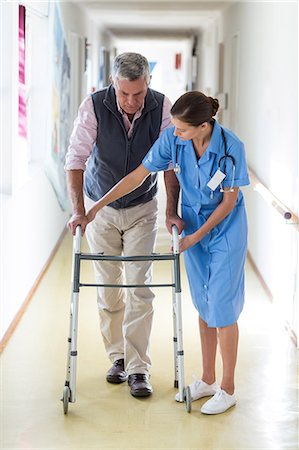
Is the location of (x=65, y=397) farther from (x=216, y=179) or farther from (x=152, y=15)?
(x=152, y=15)

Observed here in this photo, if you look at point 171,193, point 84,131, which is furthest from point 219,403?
point 84,131

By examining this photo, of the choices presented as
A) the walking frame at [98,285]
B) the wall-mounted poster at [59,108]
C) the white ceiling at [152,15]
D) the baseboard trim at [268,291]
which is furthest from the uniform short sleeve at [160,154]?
the white ceiling at [152,15]

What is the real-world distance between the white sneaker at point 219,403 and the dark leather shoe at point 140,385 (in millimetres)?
298

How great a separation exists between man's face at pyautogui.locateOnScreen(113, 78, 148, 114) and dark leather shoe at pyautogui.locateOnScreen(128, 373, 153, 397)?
1.23 meters

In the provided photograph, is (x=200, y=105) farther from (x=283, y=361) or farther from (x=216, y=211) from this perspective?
(x=283, y=361)

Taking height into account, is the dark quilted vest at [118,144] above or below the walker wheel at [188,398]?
above

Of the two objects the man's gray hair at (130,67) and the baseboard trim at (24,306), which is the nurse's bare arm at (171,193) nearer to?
the man's gray hair at (130,67)

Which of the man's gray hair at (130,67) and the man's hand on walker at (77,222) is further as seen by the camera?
the man's hand on walker at (77,222)

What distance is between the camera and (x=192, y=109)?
3.22m

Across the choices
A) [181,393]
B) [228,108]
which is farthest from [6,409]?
[228,108]

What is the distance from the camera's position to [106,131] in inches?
142

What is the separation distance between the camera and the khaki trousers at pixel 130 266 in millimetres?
3744

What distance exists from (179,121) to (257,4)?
12.6 ft

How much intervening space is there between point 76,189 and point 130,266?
17.6 inches
